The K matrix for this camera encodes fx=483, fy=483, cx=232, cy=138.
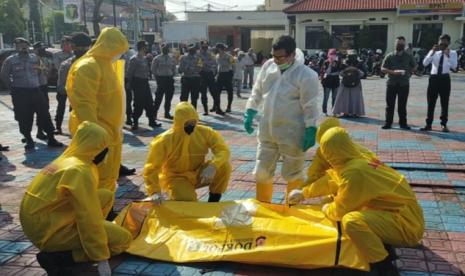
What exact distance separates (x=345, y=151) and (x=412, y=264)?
3.27 ft

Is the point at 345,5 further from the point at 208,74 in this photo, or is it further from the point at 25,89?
the point at 25,89

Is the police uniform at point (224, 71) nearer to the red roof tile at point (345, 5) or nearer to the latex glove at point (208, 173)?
the latex glove at point (208, 173)

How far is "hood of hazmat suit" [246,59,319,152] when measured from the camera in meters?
4.10

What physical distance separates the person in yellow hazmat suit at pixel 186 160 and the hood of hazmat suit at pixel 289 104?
55 cm

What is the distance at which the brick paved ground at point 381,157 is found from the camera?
350cm

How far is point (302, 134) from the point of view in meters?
4.23

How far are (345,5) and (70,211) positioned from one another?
32.4 metres

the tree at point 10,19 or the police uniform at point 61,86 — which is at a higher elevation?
the tree at point 10,19

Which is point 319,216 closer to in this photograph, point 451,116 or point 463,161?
point 463,161

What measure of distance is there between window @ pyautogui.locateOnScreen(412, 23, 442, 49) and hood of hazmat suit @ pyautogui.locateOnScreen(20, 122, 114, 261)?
30.3 meters

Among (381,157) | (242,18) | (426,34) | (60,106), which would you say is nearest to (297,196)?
(381,157)

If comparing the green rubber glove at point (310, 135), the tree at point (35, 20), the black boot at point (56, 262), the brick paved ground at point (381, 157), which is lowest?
the brick paved ground at point (381, 157)

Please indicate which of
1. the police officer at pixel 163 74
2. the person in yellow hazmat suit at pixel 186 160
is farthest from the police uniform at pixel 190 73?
the person in yellow hazmat suit at pixel 186 160

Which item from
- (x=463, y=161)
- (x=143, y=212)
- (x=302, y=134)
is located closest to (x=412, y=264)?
(x=302, y=134)
